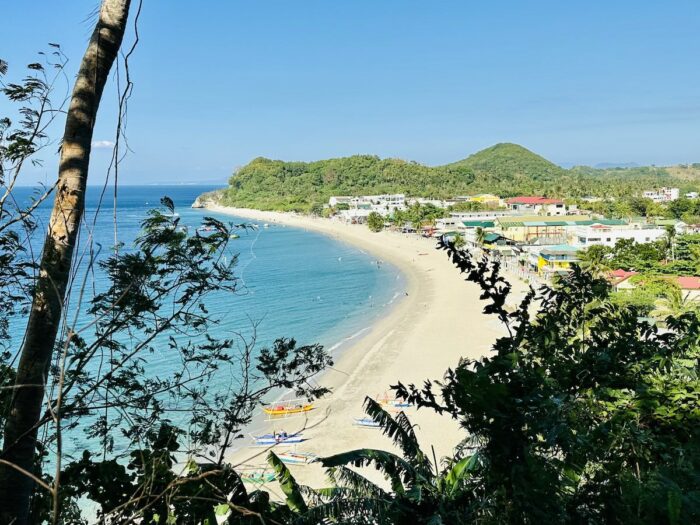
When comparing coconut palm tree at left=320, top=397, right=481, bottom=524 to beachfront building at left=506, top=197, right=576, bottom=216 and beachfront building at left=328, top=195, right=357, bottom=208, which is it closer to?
beachfront building at left=506, top=197, right=576, bottom=216

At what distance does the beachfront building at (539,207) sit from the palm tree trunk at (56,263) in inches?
2653

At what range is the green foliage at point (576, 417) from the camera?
3.30m

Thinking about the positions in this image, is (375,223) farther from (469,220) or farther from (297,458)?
(297,458)

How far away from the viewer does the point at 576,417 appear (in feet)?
13.1

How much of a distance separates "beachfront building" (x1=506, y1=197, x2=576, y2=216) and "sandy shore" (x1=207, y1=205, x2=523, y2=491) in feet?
92.1

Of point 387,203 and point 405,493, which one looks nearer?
point 405,493

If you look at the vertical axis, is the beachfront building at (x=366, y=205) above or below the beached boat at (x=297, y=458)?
above

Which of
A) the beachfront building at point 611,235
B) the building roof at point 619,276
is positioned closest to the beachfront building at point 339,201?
the beachfront building at point 611,235

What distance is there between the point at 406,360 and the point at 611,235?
27.5m

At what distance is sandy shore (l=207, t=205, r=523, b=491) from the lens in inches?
565

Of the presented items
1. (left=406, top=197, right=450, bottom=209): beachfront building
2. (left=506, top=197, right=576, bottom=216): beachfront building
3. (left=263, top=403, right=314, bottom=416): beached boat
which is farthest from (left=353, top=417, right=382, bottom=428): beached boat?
(left=406, top=197, right=450, bottom=209): beachfront building

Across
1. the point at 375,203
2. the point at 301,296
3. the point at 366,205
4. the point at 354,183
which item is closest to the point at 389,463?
the point at 301,296

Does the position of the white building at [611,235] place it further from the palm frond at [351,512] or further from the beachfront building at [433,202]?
the palm frond at [351,512]

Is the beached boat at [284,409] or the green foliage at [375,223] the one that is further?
the green foliage at [375,223]
